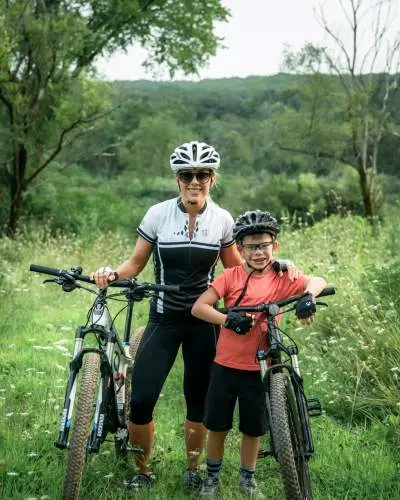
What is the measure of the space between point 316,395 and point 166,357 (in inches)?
89.5

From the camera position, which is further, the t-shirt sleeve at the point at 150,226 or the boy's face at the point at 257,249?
the t-shirt sleeve at the point at 150,226

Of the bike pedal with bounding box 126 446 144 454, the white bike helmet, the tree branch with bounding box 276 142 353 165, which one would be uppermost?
the white bike helmet

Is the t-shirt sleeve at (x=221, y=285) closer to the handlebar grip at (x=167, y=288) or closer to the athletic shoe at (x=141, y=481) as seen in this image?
the handlebar grip at (x=167, y=288)

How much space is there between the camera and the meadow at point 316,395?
163 inches

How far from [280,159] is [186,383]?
239 feet

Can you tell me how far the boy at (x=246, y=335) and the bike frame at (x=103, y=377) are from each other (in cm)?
55

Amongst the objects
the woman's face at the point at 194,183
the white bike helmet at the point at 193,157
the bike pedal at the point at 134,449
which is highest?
the white bike helmet at the point at 193,157

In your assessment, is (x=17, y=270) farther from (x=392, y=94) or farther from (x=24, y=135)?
(x=392, y=94)

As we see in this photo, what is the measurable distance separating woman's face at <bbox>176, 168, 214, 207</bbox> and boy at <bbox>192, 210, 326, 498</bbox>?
1.36 feet

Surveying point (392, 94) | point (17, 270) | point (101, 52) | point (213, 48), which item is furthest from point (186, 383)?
point (392, 94)

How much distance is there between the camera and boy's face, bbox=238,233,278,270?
390cm

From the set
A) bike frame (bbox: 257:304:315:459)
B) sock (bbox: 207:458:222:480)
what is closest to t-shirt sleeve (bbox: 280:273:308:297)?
bike frame (bbox: 257:304:315:459)

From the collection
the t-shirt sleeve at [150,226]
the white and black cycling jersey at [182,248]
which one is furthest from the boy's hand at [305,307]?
the t-shirt sleeve at [150,226]

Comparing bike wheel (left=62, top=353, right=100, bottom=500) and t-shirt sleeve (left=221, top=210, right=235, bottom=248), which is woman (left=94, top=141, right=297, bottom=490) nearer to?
t-shirt sleeve (left=221, top=210, right=235, bottom=248)
